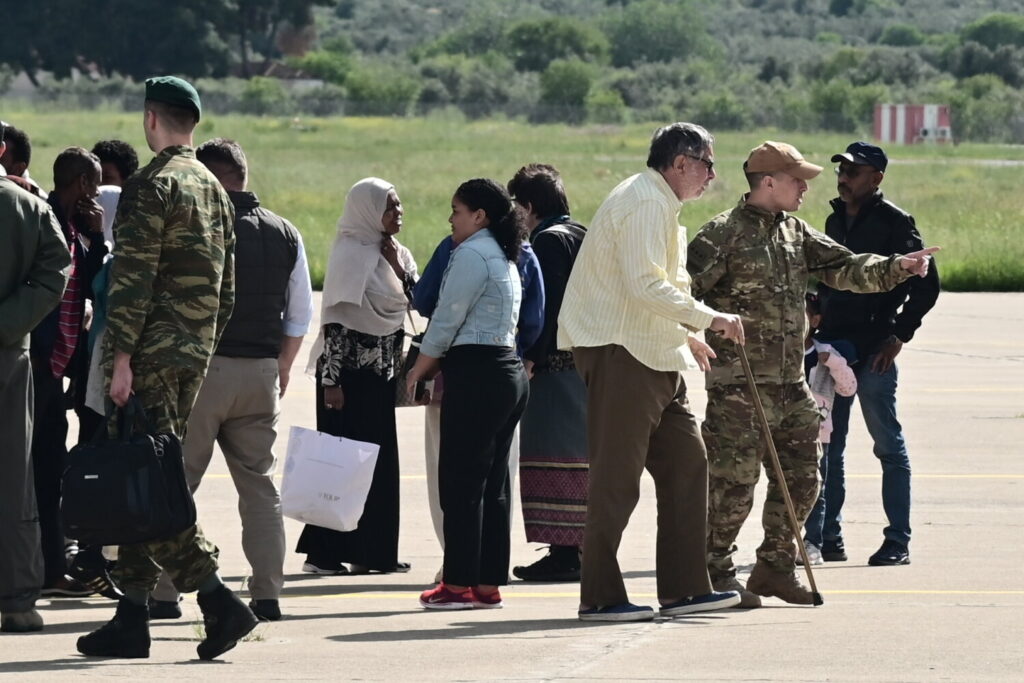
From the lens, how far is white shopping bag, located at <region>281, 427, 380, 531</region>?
27.5 feet

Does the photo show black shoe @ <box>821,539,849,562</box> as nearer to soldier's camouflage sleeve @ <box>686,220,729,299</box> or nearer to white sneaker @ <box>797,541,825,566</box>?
white sneaker @ <box>797,541,825,566</box>

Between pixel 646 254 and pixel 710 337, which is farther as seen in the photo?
pixel 710 337

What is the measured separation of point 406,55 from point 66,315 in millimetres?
184035

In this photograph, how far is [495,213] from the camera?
7988 mm

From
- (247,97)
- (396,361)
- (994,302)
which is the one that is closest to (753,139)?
(247,97)

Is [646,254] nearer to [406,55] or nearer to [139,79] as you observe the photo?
[139,79]

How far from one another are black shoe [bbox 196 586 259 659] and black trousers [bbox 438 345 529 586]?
1.47m

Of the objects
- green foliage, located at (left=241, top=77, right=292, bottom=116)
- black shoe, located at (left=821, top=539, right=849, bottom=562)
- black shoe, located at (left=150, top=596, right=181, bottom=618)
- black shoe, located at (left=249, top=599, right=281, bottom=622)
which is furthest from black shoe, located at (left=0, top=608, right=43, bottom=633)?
green foliage, located at (left=241, top=77, right=292, bottom=116)

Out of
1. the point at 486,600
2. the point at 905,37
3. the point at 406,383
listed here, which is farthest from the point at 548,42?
the point at 486,600

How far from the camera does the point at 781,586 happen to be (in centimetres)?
799

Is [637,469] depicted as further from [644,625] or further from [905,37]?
[905,37]

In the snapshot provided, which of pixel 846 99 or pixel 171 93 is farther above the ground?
pixel 171 93

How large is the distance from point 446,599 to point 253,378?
1.24 m

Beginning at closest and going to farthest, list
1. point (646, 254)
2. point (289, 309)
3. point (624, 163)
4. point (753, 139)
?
point (646, 254) → point (289, 309) → point (624, 163) → point (753, 139)
